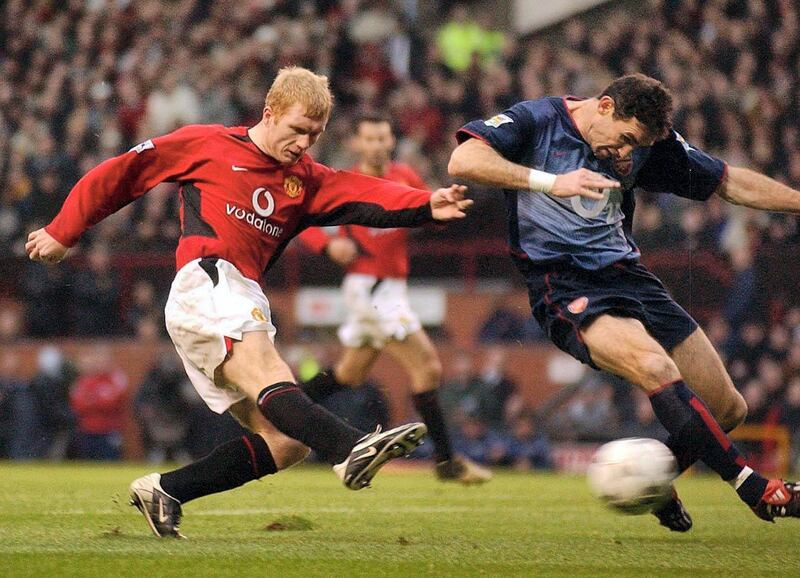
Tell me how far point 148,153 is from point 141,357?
29.6ft

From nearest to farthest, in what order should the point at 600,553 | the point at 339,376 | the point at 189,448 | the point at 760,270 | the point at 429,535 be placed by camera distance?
1. the point at 600,553
2. the point at 429,535
3. the point at 339,376
4. the point at 760,270
5. the point at 189,448

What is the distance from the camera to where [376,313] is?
9633 millimetres

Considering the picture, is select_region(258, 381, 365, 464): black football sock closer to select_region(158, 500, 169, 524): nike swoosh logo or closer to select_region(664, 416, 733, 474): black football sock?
select_region(158, 500, 169, 524): nike swoosh logo

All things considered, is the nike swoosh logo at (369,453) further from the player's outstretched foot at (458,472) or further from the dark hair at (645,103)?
the player's outstretched foot at (458,472)

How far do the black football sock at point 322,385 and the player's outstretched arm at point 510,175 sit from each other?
12.9 feet

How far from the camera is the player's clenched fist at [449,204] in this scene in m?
5.58

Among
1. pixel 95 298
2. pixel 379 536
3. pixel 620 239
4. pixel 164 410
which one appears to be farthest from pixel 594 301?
pixel 95 298

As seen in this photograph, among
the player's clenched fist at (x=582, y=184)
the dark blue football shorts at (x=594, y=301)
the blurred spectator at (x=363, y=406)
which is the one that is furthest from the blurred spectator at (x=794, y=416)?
the player's clenched fist at (x=582, y=184)

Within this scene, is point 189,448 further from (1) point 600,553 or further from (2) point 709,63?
(1) point 600,553

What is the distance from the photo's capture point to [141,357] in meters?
14.6

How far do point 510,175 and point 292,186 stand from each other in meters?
0.94

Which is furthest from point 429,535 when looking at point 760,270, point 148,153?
point 760,270

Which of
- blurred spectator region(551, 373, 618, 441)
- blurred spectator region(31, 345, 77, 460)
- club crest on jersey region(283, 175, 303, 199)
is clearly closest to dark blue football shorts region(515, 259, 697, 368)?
club crest on jersey region(283, 175, 303, 199)

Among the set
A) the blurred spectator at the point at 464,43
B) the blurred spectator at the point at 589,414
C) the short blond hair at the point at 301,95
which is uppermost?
the blurred spectator at the point at 464,43
